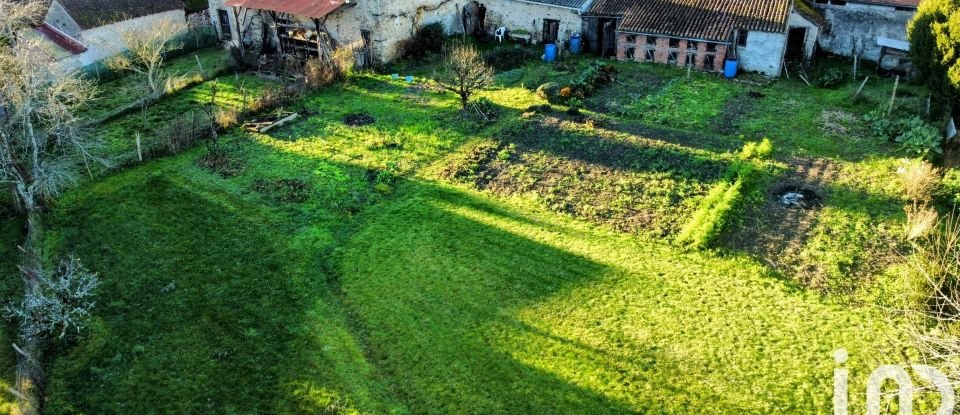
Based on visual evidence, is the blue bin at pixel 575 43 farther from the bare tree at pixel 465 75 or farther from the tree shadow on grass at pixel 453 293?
the tree shadow on grass at pixel 453 293

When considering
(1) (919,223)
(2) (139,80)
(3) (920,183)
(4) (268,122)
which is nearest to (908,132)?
(3) (920,183)

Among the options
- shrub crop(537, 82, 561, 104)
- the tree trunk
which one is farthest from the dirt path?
the tree trunk

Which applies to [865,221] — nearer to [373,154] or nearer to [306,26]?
[373,154]

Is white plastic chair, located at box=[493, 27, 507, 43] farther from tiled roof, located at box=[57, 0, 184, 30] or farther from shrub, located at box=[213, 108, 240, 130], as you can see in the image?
tiled roof, located at box=[57, 0, 184, 30]

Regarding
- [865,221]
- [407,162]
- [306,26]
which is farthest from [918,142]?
[306,26]

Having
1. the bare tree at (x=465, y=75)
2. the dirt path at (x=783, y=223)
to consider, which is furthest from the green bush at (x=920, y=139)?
the bare tree at (x=465, y=75)

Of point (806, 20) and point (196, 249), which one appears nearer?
point (196, 249)
